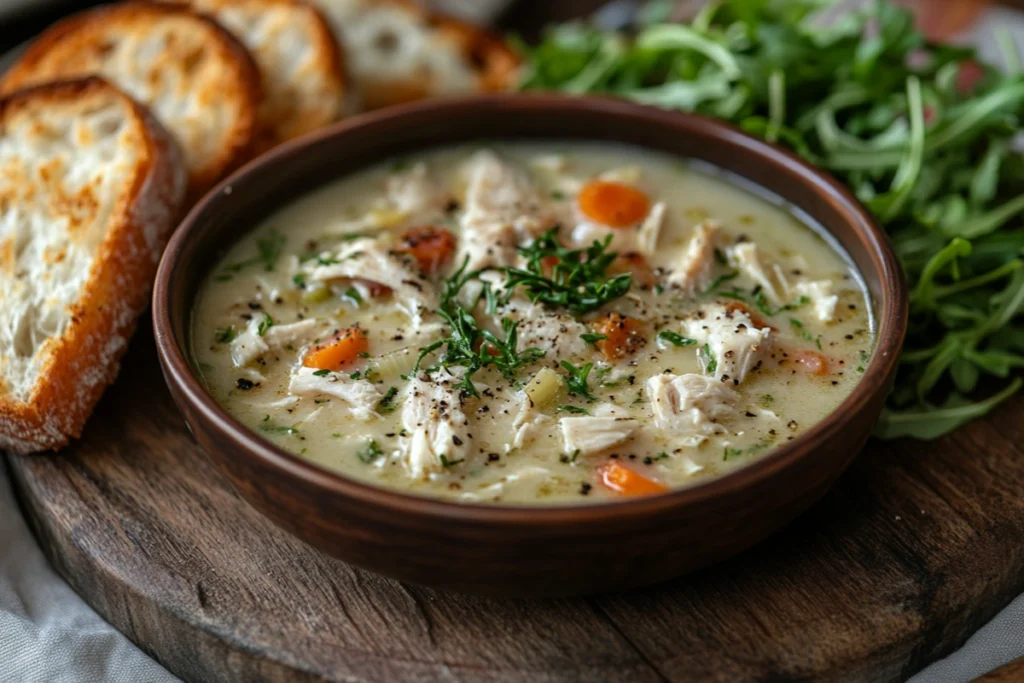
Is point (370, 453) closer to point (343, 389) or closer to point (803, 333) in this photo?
point (343, 389)

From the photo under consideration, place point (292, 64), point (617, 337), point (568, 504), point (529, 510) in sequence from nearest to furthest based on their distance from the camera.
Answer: point (529, 510) < point (568, 504) < point (617, 337) < point (292, 64)

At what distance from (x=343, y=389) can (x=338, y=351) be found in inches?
6.1

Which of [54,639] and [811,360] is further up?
[811,360]

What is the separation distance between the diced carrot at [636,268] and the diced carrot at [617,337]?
25 centimetres

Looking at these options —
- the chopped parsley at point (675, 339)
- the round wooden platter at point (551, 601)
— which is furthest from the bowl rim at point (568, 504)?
the chopped parsley at point (675, 339)

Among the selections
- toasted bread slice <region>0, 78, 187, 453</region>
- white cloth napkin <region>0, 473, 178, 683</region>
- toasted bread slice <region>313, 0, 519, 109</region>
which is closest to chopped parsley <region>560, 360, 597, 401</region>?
white cloth napkin <region>0, 473, 178, 683</region>

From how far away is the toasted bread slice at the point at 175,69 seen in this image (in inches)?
150

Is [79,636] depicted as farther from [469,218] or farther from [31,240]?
[469,218]

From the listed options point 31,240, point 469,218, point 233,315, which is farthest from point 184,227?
point 469,218

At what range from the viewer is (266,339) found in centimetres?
306

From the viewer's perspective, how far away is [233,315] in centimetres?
321

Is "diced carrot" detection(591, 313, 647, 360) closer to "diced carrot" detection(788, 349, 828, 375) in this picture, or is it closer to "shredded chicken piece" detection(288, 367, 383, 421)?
"diced carrot" detection(788, 349, 828, 375)

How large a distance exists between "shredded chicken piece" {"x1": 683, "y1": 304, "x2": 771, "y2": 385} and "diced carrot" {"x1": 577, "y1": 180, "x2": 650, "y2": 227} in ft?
1.73

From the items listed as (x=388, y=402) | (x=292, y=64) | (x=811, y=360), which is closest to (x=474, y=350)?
(x=388, y=402)
